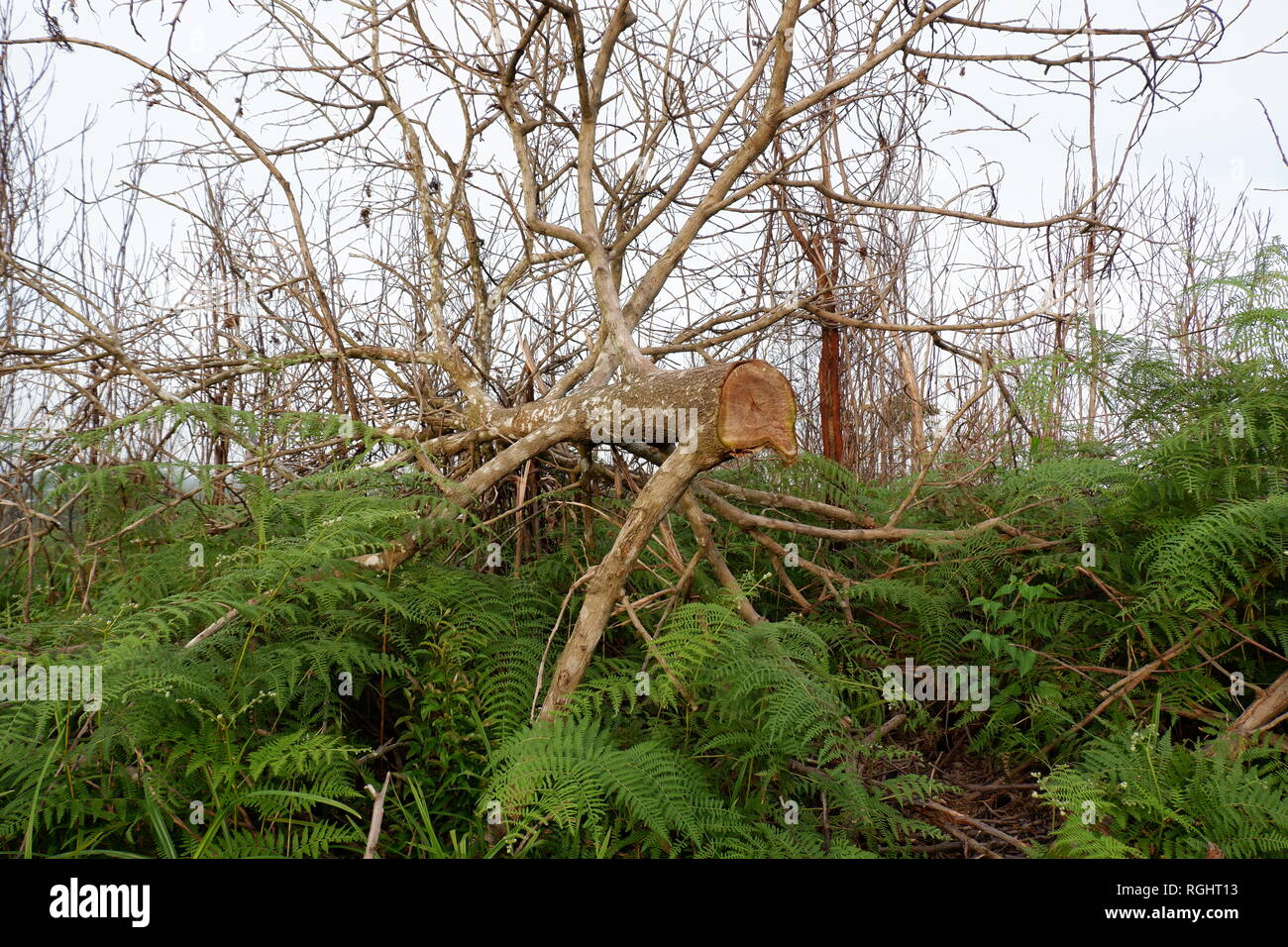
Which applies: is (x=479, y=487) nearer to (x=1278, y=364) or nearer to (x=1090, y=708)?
(x=1090, y=708)

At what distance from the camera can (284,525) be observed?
3.53m

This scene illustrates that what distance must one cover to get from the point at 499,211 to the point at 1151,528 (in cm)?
386

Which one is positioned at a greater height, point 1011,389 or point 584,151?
point 584,151

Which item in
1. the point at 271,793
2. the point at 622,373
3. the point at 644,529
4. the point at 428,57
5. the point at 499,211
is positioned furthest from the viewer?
the point at 499,211

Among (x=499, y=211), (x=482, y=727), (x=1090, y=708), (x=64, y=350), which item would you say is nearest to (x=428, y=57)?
(x=499, y=211)

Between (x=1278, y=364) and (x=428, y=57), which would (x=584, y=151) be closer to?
(x=428, y=57)

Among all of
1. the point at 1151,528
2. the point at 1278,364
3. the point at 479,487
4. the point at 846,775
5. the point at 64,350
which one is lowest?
the point at 846,775

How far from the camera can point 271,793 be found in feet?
8.66

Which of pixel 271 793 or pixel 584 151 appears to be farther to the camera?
pixel 584 151

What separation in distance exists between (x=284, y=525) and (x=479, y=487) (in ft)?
2.51

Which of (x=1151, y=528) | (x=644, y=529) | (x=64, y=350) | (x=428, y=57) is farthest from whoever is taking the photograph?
(x=428, y=57)

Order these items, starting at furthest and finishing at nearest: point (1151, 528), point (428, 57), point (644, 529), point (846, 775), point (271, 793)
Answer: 1. point (428, 57)
2. point (1151, 528)
3. point (644, 529)
4. point (846, 775)
5. point (271, 793)

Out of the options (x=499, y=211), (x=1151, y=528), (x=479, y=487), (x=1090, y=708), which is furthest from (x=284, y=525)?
(x=1151, y=528)

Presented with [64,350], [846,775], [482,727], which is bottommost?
[846,775]
